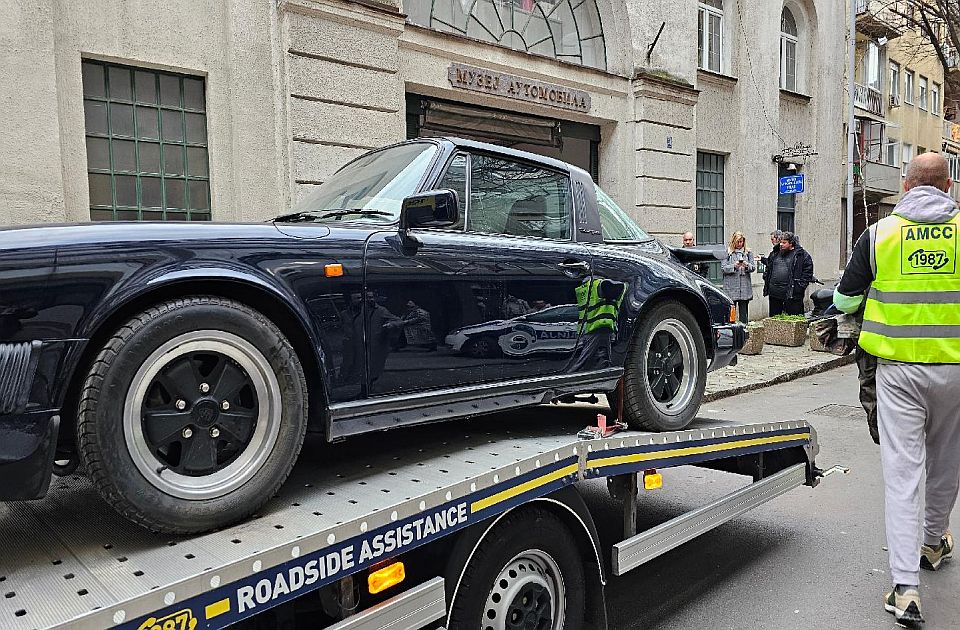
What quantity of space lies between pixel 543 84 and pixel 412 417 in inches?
382

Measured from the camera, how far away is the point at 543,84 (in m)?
11.5

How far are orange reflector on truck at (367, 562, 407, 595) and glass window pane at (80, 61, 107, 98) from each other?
692 centimetres

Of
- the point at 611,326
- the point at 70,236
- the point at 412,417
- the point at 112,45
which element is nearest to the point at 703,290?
the point at 611,326

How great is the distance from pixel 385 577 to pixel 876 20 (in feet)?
84.9

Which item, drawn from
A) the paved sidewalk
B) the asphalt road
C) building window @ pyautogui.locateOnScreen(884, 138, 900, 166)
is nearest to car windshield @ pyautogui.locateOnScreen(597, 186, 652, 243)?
the asphalt road

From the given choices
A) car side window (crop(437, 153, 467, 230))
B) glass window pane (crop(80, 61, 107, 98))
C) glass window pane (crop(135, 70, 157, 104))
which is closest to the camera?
car side window (crop(437, 153, 467, 230))

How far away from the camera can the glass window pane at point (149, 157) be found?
7.66 meters

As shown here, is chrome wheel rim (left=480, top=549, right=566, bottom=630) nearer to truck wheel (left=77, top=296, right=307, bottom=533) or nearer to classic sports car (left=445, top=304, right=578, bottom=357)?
classic sports car (left=445, top=304, right=578, bottom=357)

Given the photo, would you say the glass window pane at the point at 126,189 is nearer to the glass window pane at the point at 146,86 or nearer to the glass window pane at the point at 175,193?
the glass window pane at the point at 175,193

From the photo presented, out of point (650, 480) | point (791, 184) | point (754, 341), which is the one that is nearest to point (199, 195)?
point (650, 480)

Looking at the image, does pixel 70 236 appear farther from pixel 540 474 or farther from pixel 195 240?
pixel 540 474

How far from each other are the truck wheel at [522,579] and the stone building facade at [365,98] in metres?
4.16

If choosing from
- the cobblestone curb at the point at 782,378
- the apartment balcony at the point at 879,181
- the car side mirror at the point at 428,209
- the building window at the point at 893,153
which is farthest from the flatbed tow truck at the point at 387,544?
the building window at the point at 893,153

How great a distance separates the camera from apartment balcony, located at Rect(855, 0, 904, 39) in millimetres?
22062
